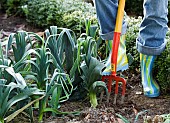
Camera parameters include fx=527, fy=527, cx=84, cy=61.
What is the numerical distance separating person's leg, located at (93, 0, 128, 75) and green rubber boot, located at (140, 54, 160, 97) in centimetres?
12

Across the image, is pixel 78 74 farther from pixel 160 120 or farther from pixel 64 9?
pixel 64 9

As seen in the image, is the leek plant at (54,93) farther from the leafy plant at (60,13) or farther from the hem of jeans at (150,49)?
the leafy plant at (60,13)

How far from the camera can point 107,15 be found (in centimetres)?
359

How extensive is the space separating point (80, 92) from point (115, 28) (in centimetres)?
49

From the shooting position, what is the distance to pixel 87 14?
14.9 ft

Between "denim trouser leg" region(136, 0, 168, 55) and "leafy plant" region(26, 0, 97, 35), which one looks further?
"leafy plant" region(26, 0, 97, 35)

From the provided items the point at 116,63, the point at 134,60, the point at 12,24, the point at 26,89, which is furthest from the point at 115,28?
the point at 12,24

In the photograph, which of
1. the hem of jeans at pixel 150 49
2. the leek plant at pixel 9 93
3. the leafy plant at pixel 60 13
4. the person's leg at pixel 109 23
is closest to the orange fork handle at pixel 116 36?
Result: the person's leg at pixel 109 23

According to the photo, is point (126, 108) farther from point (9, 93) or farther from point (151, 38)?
point (9, 93)

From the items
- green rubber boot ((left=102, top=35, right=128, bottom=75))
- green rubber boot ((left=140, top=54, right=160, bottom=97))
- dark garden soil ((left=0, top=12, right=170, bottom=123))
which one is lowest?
dark garden soil ((left=0, top=12, right=170, bottom=123))

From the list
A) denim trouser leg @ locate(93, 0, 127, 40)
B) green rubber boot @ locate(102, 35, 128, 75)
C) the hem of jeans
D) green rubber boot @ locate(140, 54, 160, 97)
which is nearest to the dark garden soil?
green rubber boot @ locate(140, 54, 160, 97)

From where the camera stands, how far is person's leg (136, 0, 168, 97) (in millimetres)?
3428

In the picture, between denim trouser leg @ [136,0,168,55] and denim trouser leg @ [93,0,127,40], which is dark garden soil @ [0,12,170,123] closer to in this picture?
denim trouser leg @ [136,0,168,55]

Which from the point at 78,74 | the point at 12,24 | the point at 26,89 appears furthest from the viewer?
the point at 12,24
